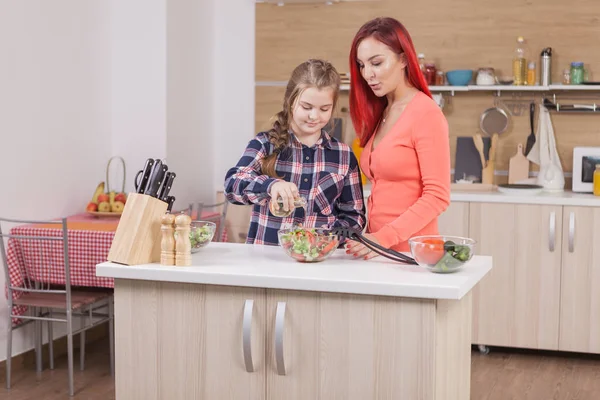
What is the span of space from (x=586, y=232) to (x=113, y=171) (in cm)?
272

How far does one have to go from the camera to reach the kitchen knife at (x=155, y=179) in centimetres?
Answer: 243

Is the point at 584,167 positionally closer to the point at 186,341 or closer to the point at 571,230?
the point at 571,230

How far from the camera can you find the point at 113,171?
5211 millimetres

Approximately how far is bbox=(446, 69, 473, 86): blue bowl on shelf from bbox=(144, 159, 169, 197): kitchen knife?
3019 mm

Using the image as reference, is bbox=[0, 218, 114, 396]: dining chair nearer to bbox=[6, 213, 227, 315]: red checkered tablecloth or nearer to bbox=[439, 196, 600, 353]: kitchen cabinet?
bbox=[6, 213, 227, 315]: red checkered tablecloth

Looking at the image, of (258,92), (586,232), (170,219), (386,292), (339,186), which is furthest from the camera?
(258,92)

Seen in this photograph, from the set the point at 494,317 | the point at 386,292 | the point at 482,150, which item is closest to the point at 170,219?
the point at 386,292

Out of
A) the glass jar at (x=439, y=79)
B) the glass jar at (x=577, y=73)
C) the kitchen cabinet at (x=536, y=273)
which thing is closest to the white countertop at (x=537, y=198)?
the kitchen cabinet at (x=536, y=273)

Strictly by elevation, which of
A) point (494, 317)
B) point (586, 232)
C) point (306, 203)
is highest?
point (306, 203)

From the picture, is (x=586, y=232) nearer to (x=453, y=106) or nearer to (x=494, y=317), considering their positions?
(x=494, y=317)

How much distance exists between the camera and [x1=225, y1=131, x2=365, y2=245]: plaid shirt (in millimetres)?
2723

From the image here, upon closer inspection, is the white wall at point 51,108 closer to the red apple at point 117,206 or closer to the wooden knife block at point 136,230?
the red apple at point 117,206

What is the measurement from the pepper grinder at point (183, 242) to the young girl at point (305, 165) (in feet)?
0.91

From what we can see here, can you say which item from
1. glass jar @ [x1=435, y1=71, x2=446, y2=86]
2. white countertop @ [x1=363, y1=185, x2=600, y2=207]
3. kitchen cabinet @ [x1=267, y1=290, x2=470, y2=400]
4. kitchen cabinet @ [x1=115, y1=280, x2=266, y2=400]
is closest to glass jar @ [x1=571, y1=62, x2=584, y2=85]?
white countertop @ [x1=363, y1=185, x2=600, y2=207]
